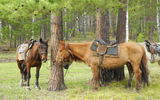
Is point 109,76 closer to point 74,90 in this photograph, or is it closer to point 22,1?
point 74,90

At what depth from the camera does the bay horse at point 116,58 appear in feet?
19.8

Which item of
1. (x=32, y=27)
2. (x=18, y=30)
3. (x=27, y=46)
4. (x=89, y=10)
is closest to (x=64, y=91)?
(x=27, y=46)

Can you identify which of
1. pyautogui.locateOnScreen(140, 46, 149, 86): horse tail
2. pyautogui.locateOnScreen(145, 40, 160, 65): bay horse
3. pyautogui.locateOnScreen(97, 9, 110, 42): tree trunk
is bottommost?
pyautogui.locateOnScreen(140, 46, 149, 86): horse tail

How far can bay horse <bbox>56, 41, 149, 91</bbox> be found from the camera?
19.8 ft

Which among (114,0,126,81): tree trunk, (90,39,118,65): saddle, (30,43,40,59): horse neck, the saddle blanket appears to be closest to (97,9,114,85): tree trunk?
(114,0,126,81): tree trunk

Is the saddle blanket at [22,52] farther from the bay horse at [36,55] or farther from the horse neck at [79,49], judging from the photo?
the horse neck at [79,49]

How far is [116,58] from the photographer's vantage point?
605cm

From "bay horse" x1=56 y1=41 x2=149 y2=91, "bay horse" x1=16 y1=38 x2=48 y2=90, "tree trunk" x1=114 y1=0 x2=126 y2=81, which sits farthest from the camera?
"tree trunk" x1=114 y1=0 x2=126 y2=81

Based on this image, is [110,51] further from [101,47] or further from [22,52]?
[22,52]

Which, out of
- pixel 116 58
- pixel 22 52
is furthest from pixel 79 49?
pixel 22 52

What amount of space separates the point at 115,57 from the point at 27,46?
378 cm

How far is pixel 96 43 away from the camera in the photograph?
6273mm

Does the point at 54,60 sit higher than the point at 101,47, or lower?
lower

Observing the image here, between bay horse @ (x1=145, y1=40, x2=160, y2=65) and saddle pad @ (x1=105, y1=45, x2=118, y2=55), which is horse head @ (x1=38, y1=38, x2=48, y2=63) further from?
bay horse @ (x1=145, y1=40, x2=160, y2=65)
